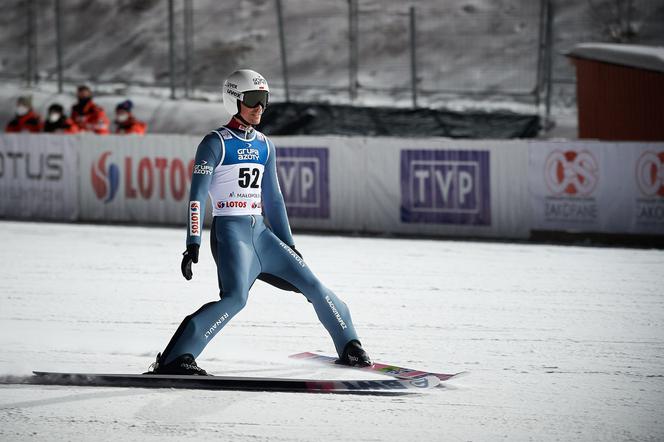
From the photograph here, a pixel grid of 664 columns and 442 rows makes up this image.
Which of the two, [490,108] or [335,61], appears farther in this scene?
[335,61]

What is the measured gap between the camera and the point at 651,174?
16078mm

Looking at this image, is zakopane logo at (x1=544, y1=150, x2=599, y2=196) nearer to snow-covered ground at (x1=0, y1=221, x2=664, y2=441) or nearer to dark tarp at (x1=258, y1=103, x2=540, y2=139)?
snow-covered ground at (x1=0, y1=221, x2=664, y2=441)

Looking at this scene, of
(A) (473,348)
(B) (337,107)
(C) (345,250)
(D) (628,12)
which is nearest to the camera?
(A) (473,348)

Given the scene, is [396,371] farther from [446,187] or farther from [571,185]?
[446,187]

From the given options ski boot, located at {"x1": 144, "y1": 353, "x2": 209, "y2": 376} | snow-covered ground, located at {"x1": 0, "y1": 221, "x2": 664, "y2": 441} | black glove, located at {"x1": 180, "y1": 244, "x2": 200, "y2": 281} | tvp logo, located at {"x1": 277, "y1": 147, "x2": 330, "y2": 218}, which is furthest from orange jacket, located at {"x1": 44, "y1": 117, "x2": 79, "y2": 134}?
ski boot, located at {"x1": 144, "y1": 353, "x2": 209, "y2": 376}

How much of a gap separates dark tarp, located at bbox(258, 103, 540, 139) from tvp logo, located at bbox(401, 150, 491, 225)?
3816mm

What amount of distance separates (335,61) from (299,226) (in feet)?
40.5

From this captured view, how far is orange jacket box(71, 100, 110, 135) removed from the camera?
71.2 ft

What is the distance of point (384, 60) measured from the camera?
29.3m

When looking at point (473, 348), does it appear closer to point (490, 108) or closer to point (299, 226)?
point (299, 226)

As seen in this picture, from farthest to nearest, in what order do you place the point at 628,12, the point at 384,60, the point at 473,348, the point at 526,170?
1. the point at 384,60
2. the point at 628,12
3. the point at 526,170
4. the point at 473,348

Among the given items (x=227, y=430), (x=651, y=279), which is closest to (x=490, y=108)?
(x=651, y=279)

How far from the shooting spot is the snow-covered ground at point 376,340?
635 cm

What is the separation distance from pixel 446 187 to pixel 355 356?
9763 millimetres
